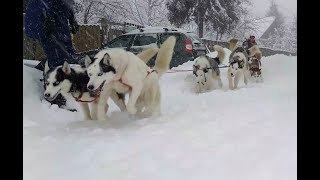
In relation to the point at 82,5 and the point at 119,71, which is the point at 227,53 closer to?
the point at 119,71

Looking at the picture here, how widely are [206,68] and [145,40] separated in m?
0.41

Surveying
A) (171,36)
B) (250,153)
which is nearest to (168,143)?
(250,153)

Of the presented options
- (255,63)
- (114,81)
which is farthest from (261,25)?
(114,81)

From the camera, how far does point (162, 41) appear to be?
9.52 ft

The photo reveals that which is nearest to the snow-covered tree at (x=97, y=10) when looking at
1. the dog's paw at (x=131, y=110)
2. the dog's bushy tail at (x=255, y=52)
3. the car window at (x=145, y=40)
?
the car window at (x=145, y=40)

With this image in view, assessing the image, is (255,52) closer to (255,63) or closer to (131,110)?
(255,63)

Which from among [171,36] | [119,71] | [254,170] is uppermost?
[171,36]

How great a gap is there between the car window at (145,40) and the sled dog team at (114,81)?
0.14 ft

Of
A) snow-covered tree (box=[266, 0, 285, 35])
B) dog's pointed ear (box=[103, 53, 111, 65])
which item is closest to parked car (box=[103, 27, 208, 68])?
dog's pointed ear (box=[103, 53, 111, 65])

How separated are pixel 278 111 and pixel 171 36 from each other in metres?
0.78

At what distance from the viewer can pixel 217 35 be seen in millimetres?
2955

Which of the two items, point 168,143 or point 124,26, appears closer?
point 168,143

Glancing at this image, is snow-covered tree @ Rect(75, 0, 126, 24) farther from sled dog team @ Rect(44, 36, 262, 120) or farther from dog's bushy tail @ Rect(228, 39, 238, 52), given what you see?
dog's bushy tail @ Rect(228, 39, 238, 52)

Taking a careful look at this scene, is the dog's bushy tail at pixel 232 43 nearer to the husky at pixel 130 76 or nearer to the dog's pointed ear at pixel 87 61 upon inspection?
the husky at pixel 130 76
